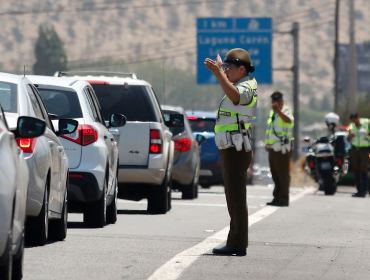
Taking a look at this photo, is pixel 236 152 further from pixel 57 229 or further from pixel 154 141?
pixel 154 141

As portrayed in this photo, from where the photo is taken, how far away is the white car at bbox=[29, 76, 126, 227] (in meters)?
9.59

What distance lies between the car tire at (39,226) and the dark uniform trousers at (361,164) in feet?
42.9

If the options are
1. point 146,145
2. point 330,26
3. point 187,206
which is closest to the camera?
point 146,145

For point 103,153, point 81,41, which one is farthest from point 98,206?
point 81,41

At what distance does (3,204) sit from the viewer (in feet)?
16.6

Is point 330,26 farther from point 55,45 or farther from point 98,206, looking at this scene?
point 98,206

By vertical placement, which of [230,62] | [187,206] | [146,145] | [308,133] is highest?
[230,62]

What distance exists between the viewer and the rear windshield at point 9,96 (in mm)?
7457

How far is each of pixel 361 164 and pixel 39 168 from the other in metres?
13.9

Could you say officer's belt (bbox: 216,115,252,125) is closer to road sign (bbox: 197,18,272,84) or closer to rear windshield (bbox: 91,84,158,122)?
rear windshield (bbox: 91,84,158,122)

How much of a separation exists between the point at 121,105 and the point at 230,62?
165 inches

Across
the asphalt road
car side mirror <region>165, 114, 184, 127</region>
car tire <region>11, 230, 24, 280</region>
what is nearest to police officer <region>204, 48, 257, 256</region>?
the asphalt road

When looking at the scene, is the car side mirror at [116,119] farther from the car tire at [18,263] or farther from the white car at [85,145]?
the car tire at [18,263]

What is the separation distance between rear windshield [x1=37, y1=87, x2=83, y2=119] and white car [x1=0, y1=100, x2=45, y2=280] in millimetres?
3726
